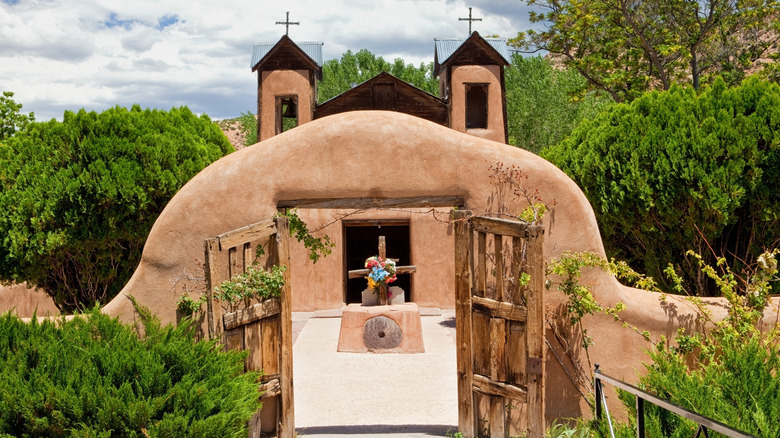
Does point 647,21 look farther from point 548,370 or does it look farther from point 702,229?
point 548,370

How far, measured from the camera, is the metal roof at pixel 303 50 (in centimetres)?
1778

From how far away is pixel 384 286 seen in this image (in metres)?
13.9

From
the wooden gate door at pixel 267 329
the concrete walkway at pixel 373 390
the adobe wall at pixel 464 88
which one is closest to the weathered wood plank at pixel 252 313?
the wooden gate door at pixel 267 329

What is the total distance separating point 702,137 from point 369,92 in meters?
10.7

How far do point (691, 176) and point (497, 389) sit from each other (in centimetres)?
492

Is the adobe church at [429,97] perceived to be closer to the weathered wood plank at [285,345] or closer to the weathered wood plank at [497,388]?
the weathered wood plank at [285,345]

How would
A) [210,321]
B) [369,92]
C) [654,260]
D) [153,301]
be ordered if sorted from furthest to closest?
[369,92]
[654,260]
[153,301]
[210,321]

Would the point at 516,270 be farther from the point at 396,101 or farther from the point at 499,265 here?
the point at 396,101

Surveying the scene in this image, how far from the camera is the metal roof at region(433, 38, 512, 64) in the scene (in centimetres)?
1788

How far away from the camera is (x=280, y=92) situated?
17.6 m

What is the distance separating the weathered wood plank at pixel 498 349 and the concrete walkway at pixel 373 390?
3.84ft

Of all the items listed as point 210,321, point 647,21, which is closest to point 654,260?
point 210,321

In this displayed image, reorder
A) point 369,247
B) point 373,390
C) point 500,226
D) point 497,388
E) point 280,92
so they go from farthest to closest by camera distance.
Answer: point 369,247, point 280,92, point 373,390, point 497,388, point 500,226

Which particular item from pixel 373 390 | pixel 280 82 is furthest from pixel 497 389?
pixel 280 82
